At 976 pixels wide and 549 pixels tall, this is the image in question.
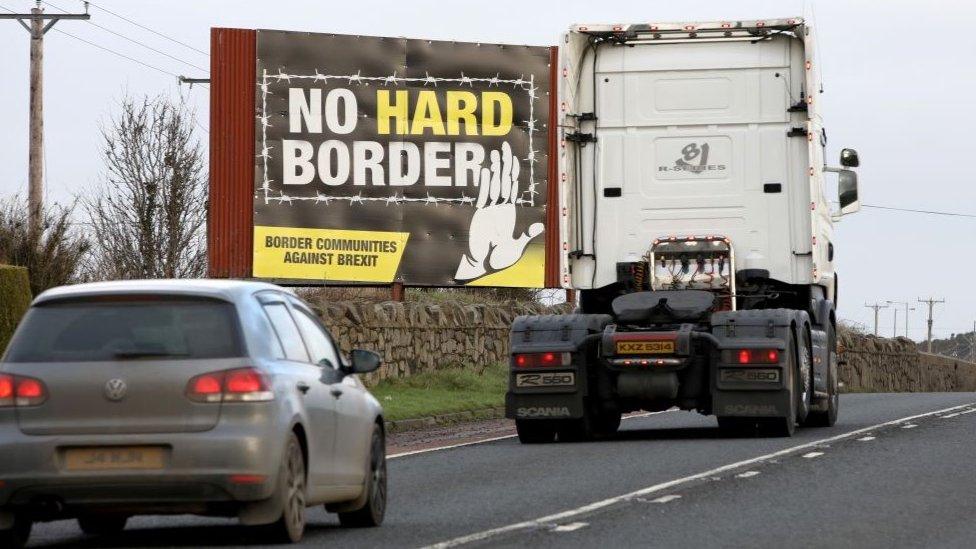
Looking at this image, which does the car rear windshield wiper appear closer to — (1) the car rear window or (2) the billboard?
(1) the car rear window

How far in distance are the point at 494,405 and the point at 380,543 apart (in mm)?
17730

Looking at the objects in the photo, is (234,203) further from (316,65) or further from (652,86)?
(652,86)

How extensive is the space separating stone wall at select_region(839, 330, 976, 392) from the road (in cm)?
3237

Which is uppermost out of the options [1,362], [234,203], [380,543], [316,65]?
[316,65]

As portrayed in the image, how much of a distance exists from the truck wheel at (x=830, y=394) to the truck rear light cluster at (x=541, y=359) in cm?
386

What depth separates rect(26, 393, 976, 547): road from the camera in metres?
11.2

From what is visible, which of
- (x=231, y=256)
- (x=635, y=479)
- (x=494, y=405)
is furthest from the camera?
(x=231, y=256)

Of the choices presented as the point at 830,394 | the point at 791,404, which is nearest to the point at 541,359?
the point at 791,404

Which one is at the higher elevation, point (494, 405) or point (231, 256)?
point (231, 256)

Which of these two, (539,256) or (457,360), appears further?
(539,256)

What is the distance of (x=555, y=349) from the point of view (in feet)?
65.9

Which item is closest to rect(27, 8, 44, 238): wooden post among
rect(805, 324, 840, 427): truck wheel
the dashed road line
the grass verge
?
the grass verge

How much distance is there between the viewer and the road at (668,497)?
11.2 metres

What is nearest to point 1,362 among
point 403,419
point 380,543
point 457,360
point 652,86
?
point 380,543
